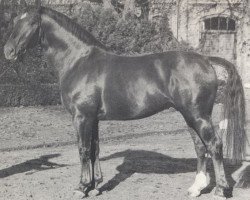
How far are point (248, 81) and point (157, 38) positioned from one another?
5.53m

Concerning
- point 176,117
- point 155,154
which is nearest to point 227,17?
point 176,117

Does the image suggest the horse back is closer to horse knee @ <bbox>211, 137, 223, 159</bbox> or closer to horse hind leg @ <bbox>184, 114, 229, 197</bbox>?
horse hind leg @ <bbox>184, 114, 229, 197</bbox>

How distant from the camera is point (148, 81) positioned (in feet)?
20.9

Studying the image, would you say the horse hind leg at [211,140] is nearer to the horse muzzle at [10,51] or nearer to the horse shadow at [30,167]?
the horse muzzle at [10,51]

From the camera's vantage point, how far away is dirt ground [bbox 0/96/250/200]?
6.77 metres

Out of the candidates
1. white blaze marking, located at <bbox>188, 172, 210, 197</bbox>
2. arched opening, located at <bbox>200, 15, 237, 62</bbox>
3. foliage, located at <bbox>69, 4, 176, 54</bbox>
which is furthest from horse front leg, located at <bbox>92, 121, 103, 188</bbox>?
arched opening, located at <bbox>200, 15, 237, 62</bbox>

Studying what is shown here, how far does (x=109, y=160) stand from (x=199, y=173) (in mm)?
2464

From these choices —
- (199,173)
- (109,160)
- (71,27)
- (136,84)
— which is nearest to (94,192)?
(199,173)

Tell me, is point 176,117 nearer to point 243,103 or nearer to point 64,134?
point 64,134

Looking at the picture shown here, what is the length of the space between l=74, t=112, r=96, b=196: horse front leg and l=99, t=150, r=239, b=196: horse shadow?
410mm

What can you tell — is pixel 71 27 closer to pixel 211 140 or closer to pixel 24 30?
pixel 24 30

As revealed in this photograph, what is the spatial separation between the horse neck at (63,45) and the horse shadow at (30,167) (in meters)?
2.21

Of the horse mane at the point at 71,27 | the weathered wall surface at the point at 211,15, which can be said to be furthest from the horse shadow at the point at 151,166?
the weathered wall surface at the point at 211,15

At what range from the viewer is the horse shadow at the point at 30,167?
26.0 ft
